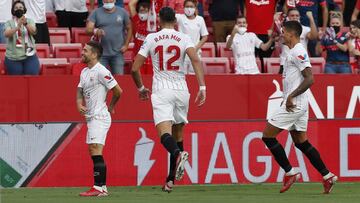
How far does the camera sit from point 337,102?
18.6 meters

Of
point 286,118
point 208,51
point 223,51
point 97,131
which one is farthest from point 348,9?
point 97,131

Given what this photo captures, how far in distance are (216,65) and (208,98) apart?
3.13 feet

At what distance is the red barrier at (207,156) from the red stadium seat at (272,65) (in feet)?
8.29

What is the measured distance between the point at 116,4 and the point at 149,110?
2.32 meters

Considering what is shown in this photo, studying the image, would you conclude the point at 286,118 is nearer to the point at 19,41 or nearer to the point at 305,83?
the point at 305,83

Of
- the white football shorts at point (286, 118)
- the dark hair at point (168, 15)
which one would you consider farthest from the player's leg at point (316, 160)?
the dark hair at point (168, 15)

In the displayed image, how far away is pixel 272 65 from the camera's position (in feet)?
63.4

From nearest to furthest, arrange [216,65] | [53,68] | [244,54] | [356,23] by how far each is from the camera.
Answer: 1. [53,68]
2. [244,54]
3. [216,65]
4. [356,23]

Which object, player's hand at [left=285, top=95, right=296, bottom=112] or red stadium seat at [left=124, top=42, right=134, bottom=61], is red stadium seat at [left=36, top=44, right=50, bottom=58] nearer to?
red stadium seat at [left=124, top=42, right=134, bottom=61]

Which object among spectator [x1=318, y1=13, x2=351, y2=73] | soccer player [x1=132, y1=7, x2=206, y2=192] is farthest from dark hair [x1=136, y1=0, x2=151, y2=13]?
soccer player [x1=132, y1=7, x2=206, y2=192]

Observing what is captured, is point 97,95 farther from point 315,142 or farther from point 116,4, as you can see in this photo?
point 116,4

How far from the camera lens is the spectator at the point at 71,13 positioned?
19.1m

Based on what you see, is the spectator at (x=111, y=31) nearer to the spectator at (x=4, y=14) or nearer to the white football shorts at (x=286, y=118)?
the spectator at (x=4, y=14)

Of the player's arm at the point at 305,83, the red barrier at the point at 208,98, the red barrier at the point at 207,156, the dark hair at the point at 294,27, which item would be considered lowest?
the red barrier at the point at 207,156
